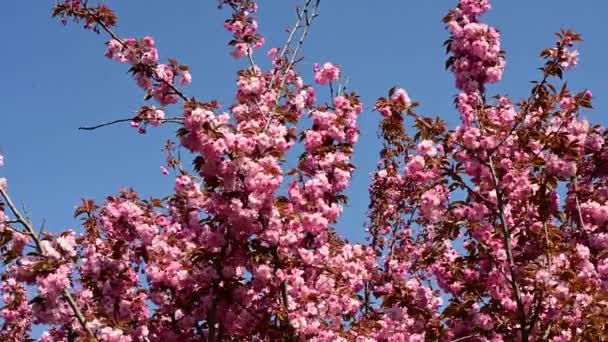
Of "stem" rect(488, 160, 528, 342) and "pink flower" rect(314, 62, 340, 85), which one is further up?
"pink flower" rect(314, 62, 340, 85)

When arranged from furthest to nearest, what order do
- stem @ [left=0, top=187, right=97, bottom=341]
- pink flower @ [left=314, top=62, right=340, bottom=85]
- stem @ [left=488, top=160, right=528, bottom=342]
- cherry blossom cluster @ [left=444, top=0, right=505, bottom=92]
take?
pink flower @ [left=314, top=62, right=340, bottom=85] → cherry blossom cluster @ [left=444, top=0, right=505, bottom=92] → stem @ [left=488, top=160, right=528, bottom=342] → stem @ [left=0, top=187, right=97, bottom=341]

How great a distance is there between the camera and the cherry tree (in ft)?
20.6

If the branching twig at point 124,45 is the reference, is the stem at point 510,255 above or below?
below

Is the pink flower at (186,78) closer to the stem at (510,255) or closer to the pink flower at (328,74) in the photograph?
the pink flower at (328,74)

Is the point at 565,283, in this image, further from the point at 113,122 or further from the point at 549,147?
the point at 113,122

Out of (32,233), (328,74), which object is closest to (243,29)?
(328,74)

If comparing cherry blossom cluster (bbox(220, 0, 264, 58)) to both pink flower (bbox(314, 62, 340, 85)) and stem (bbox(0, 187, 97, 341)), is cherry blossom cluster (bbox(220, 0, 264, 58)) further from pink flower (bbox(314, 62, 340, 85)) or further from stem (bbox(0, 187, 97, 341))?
stem (bbox(0, 187, 97, 341))

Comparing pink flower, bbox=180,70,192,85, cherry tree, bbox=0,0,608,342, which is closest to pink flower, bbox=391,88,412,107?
cherry tree, bbox=0,0,608,342

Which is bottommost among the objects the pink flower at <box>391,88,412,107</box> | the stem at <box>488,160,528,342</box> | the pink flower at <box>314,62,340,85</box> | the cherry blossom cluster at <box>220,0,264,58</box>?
the stem at <box>488,160,528,342</box>

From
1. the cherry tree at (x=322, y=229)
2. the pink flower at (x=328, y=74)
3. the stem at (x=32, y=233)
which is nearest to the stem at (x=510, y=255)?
the cherry tree at (x=322, y=229)

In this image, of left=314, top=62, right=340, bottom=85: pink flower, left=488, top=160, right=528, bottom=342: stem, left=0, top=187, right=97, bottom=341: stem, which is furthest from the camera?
left=314, top=62, right=340, bottom=85: pink flower

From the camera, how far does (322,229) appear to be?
6.82 metres

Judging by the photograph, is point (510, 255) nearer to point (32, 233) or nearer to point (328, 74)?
point (328, 74)

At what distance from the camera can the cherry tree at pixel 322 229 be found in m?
6.28
